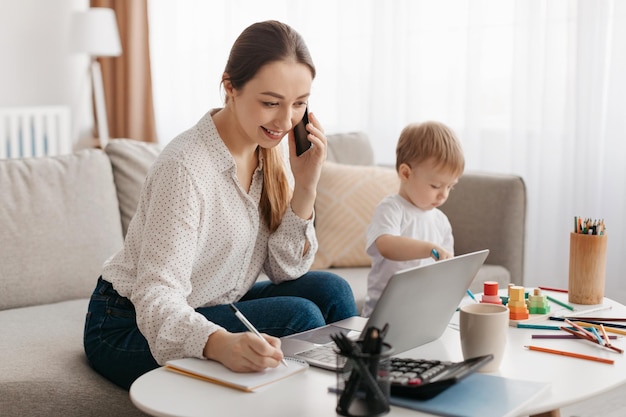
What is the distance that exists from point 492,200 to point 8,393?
1.66 m

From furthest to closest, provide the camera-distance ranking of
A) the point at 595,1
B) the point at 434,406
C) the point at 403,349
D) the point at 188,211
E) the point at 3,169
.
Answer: the point at 595,1
the point at 3,169
the point at 188,211
the point at 403,349
the point at 434,406

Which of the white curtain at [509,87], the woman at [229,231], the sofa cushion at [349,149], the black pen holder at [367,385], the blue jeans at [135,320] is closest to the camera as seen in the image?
the black pen holder at [367,385]

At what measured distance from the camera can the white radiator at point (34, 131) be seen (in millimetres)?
4367

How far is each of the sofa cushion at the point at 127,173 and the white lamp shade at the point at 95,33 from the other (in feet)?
7.08

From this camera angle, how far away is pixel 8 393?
1.71 m

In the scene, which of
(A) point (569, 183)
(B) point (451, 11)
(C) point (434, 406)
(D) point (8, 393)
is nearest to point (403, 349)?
(C) point (434, 406)

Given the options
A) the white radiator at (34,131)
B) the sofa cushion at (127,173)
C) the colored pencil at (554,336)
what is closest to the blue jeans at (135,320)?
the colored pencil at (554,336)

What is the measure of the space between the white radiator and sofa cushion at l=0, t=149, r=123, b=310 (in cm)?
200

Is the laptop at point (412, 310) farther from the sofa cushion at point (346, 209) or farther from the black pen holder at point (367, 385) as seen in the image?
the sofa cushion at point (346, 209)

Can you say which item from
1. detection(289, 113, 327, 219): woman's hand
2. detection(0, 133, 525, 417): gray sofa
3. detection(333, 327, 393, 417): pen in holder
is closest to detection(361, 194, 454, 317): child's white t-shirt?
detection(0, 133, 525, 417): gray sofa

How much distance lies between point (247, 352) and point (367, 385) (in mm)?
239

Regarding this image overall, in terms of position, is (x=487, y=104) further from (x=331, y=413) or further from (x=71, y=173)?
(x=331, y=413)

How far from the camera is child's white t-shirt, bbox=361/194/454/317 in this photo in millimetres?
2191

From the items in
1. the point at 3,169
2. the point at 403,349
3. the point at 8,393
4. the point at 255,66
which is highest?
the point at 255,66
